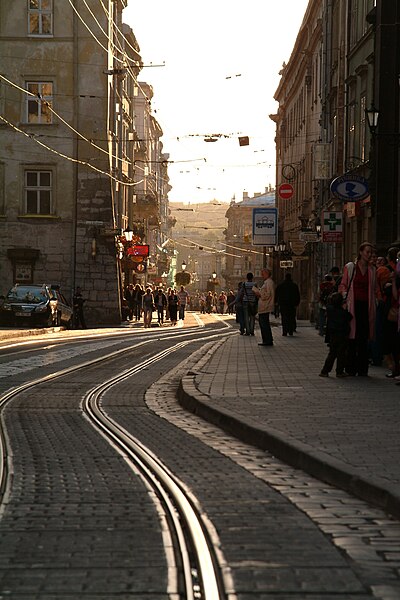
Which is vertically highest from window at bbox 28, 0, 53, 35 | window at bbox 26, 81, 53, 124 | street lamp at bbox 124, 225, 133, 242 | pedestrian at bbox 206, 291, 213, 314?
window at bbox 28, 0, 53, 35

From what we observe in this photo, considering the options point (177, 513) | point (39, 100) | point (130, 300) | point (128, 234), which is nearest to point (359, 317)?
point (177, 513)

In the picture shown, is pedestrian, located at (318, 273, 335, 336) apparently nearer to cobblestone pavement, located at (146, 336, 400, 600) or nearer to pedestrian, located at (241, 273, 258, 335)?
pedestrian, located at (241, 273, 258, 335)

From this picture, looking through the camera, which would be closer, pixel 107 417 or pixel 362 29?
pixel 107 417

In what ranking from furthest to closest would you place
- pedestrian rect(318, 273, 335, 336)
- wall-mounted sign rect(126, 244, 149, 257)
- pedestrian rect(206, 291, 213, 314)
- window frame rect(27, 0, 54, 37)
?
pedestrian rect(206, 291, 213, 314), wall-mounted sign rect(126, 244, 149, 257), window frame rect(27, 0, 54, 37), pedestrian rect(318, 273, 335, 336)

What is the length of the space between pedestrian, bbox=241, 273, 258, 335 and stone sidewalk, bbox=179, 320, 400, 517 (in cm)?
1167

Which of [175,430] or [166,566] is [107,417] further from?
[166,566]

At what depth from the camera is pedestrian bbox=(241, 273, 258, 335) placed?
32.6 m

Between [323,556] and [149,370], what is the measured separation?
14736 millimetres

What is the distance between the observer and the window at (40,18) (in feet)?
159

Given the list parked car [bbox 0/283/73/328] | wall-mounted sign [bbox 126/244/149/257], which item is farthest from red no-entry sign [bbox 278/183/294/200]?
parked car [bbox 0/283/73/328]

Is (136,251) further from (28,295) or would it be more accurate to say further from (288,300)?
(288,300)

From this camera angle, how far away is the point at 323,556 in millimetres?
5691

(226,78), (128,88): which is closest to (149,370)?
(226,78)

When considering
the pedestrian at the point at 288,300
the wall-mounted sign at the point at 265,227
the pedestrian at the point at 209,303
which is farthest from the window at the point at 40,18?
the pedestrian at the point at 209,303
